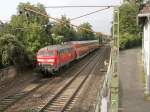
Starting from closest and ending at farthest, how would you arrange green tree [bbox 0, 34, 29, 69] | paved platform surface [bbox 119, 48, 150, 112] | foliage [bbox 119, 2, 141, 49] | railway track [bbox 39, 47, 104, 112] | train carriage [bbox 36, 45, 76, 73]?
paved platform surface [bbox 119, 48, 150, 112] → railway track [bbox 39, 47, 104, 112] → green tree [bbox 0, 34, 29, 69] → train carriage [bbox 36, 45, 76, 73] → foliage [bbox 119, 2, 141, 49]

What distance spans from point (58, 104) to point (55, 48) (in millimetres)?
11701

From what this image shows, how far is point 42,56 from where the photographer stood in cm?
2900

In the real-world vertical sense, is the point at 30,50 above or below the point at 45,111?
above

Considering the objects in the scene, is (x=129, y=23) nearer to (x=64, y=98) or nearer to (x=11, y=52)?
(x=11, y=52)

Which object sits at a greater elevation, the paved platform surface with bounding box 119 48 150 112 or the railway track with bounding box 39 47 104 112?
the paved platform surface with bounding box 119 48 150 112

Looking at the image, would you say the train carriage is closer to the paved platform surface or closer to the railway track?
the railway track

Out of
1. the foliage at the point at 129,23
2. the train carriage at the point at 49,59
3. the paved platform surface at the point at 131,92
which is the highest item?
the foliage at the point at 129,23

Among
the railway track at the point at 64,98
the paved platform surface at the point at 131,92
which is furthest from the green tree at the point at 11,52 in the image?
the paved platform surface at the point at 131,92

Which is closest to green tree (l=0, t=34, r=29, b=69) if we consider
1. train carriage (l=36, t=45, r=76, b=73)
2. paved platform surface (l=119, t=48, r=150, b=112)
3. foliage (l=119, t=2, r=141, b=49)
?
train carriage (l=36, t=45, r=76, b=73)

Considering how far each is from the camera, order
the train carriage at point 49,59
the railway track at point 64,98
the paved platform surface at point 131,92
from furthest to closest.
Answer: the train carriage at point 49,59 < the railway track at point 64,98 < the paved platform surface at point 131,92

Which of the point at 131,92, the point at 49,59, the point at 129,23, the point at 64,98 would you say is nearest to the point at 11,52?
the point at 49,59

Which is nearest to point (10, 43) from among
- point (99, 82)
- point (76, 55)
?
point (99, 82)

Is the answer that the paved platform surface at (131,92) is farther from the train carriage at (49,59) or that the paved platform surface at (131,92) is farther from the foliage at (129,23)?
the foliage at (129,23)

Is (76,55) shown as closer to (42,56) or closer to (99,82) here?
(42,56)
